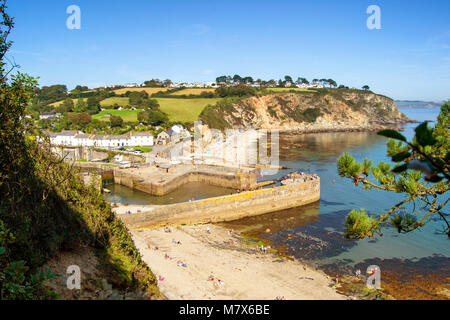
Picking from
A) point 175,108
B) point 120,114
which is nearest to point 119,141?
point 120,114

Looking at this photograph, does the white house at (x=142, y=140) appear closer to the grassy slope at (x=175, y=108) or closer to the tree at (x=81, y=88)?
the grassy slope at (x=175, y=108)

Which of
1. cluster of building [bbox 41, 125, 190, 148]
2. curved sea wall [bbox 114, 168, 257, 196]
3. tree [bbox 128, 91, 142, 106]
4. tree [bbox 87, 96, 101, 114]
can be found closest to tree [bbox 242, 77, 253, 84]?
tree [bbox 128, 91, 142, 106]

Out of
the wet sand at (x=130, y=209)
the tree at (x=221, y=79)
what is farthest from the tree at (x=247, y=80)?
the wet sand at (x=130, y=209)

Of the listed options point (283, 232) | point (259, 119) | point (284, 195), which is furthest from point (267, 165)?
point (259, 119)

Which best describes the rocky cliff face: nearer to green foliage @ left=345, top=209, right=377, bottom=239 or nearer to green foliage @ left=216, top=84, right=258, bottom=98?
green foliage @ left=216, top=84, right=258, bottom=98

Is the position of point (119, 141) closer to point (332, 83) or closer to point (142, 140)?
point (142, 140)
